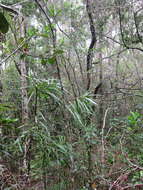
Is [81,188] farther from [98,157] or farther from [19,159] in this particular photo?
[19,159]

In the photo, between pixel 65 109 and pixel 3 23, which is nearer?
pixel 3 23

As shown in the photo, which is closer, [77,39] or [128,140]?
[128,140]

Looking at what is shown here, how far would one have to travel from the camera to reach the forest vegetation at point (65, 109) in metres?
1.87

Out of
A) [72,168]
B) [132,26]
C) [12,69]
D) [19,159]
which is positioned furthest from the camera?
[12,69]

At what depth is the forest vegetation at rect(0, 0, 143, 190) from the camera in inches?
73.7

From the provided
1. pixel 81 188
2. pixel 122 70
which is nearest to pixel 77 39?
pixel 122 70

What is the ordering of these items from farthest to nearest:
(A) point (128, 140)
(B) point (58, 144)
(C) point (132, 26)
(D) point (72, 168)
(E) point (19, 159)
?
(C) point (132, 26), (A) point (128, 140), (E) point (19, 159), (D) point (72, 168), (B) point (58, 144)

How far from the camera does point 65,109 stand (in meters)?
2.16

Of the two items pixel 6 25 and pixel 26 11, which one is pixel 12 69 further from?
pixel 6 25

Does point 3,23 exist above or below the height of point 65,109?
above

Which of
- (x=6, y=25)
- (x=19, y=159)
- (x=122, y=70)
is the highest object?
(x=6, y=25)

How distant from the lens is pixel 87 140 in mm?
2287

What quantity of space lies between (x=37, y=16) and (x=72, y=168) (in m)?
3.58

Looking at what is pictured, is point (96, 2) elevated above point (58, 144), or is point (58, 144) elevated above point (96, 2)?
point (96, 2)
